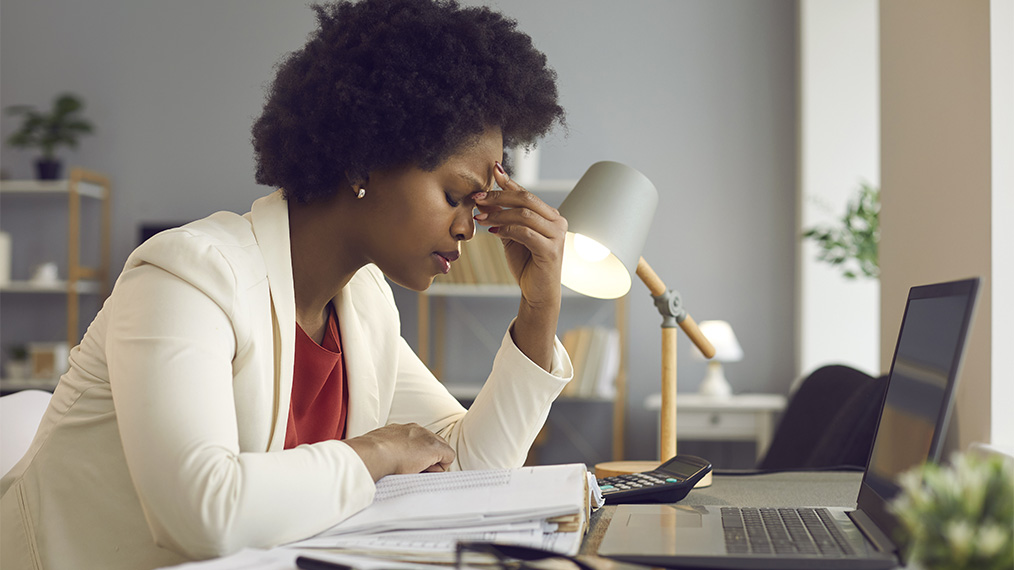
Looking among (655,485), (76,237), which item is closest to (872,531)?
(655,485)

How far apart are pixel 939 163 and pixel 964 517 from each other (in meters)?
1.06

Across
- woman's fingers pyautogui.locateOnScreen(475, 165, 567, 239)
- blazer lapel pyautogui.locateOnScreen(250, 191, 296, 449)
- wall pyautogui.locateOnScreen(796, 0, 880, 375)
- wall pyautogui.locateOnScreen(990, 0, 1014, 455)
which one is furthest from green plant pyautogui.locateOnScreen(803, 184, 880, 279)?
blazer lapel pyautogui.locateOnScreen(250, 191, 296, 449)

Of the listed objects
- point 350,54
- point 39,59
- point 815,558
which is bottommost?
point 815,558

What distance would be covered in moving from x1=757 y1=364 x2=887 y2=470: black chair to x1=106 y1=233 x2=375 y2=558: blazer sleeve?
3.27 feet

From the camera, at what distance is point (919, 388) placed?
0.74 meters

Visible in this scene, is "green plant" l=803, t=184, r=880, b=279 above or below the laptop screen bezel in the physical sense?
above

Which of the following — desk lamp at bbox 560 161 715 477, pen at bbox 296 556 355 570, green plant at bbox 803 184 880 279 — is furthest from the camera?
green plant at bbox 803 184 880 279

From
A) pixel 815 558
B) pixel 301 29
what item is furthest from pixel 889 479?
pixel 301 29

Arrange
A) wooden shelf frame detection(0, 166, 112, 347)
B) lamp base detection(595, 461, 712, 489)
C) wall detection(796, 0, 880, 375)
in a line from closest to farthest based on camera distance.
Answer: lamp base detection(595, 461, 712, 489) → wall detection(796, 0, 880, 375) → wooden shelf frame detection(0, 166, 112, 347)

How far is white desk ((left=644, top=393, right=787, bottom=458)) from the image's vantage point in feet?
10.9

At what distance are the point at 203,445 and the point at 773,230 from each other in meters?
3.37

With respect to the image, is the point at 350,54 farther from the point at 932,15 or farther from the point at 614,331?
the point at 614,331

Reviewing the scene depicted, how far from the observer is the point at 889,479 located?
773 millimetres

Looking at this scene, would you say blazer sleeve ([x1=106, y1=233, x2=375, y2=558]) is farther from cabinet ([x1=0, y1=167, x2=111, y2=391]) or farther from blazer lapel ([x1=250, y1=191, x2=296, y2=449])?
cabinet ([x1=0, y1=167, x2=111, y2=391])
